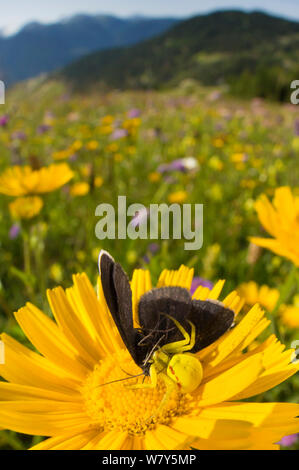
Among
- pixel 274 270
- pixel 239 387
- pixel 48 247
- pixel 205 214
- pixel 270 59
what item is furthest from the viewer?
pixel 270 59

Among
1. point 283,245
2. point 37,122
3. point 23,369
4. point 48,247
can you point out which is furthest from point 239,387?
point 37,122

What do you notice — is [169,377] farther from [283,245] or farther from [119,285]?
[283,245]

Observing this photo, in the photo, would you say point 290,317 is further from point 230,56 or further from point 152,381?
point 230,56

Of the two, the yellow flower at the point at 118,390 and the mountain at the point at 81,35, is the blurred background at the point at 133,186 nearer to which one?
the yellow flower at the point at 118,390

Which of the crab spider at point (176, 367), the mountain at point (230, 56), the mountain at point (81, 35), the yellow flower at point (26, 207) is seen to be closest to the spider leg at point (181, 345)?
the crab spider at point (176, 367)

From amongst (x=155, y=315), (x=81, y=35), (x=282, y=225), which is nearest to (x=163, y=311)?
(x=155, y=315)

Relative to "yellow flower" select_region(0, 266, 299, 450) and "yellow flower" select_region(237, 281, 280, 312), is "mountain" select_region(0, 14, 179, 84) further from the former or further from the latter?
"yellow flower" select_region(0, 266, 299, 450)
